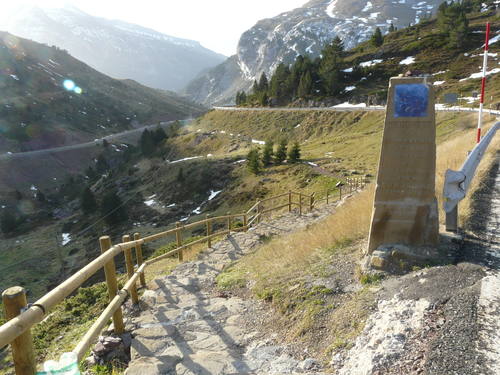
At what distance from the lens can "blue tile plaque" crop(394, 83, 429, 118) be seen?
5160 millimetres

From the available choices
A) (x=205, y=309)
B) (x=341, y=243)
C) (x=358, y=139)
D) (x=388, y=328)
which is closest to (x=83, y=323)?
(x=205, y=309)

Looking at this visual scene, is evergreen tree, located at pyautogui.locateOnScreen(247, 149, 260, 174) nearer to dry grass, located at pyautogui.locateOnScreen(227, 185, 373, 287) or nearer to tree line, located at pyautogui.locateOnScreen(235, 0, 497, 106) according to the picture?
dry grass, located at pyautogui.locateOnScreen(227, 185, 373, 287)

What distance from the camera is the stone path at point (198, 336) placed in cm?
406

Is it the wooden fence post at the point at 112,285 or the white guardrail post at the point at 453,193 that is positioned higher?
the white guardrail post at the point at 453,193

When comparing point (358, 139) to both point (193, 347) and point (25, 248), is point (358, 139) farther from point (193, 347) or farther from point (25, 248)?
point (25, 248)

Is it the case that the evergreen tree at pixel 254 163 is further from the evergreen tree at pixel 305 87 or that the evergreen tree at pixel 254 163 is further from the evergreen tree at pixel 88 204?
the evergreen tree at pixel 305 87

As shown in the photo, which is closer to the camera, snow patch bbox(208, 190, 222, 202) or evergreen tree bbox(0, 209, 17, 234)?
snow patch bbox(208, 190, 222, 202)

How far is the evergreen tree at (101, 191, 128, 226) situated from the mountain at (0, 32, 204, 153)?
68594mm

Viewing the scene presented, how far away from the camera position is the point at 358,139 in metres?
38.9

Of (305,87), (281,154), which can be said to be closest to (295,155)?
(281,154)

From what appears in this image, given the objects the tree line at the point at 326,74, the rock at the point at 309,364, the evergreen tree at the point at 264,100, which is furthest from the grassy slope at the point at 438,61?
the rock at the point at 309,364

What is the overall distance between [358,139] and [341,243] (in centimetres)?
3398

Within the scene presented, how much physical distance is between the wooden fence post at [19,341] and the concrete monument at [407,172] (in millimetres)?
4556

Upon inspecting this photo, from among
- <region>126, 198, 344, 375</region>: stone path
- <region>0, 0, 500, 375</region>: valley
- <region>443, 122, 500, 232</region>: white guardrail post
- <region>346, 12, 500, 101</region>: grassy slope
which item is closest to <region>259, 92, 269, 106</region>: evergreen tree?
<region>0, 0, 500, 375</region>: valley
